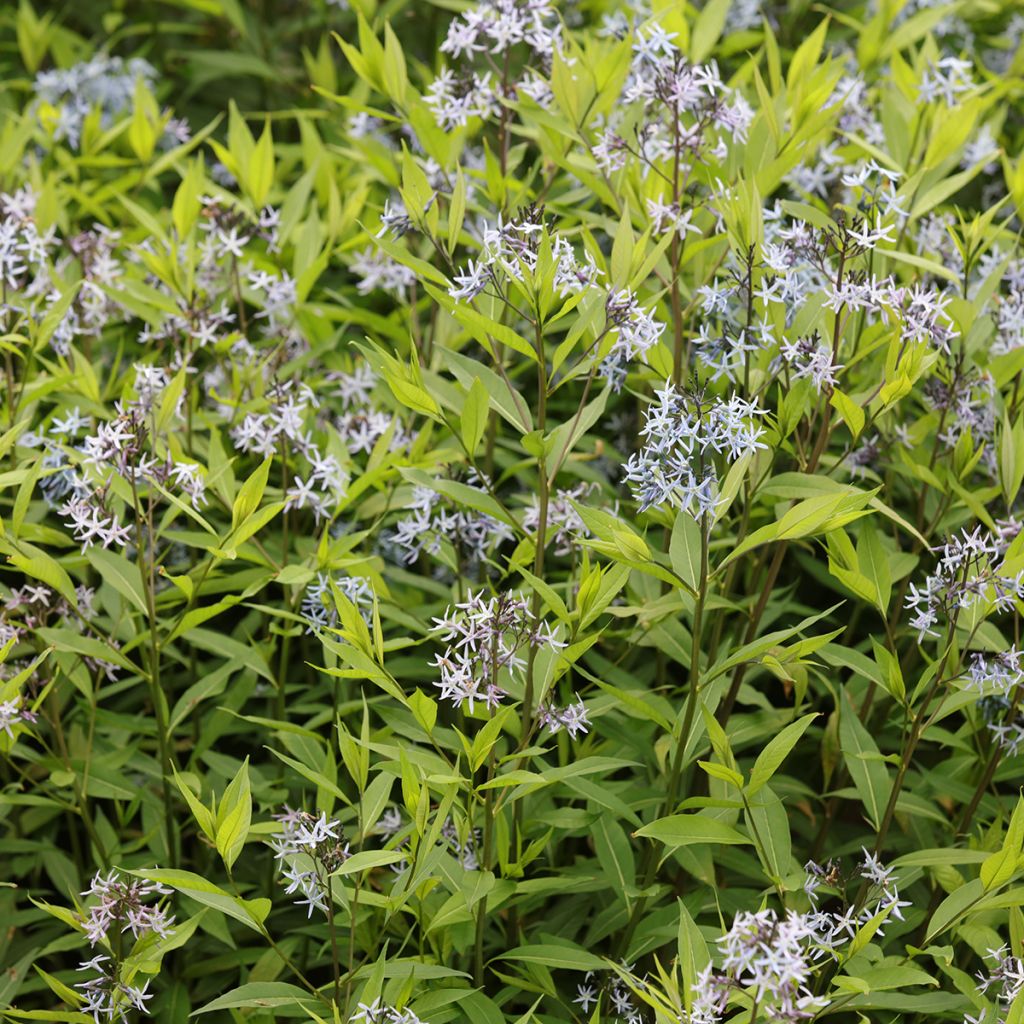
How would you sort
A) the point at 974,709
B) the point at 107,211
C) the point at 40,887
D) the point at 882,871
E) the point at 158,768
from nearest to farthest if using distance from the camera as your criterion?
the point at 882,871 < the point at 974,709 < the point at 158,768 < the point at 40,887 < the point at 107,211

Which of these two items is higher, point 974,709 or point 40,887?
point 974,709

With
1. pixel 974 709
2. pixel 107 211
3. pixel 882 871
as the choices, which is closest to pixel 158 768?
pixel 882 871

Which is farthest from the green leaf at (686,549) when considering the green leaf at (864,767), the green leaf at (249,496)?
the green leaf at (249,496)

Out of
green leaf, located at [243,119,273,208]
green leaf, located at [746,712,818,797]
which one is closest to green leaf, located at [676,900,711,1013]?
green leaf, located at [746,712,818,797]

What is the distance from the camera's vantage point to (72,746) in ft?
8.41

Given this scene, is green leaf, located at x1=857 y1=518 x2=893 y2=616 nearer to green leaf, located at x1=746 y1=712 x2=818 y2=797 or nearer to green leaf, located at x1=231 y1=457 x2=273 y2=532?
green leaf, located at x1=746 y1=712 x2=818 y2=797

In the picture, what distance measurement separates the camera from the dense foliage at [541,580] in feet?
6.27

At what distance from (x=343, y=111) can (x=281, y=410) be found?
69.6 inches

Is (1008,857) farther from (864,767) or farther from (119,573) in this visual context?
(119,573)

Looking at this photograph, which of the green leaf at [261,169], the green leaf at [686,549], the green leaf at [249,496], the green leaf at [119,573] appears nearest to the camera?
the green leaf at [686,549]

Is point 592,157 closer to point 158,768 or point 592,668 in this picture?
point 592,668

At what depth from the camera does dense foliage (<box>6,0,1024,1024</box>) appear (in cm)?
191

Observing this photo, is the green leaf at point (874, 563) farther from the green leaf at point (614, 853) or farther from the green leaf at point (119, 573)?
the green leaf at point (119, 573)

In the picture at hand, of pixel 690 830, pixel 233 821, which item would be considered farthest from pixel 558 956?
pixel 233 821
